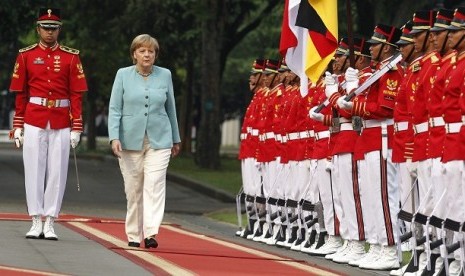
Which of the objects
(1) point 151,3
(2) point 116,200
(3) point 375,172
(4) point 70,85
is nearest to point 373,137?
(3) point 375,172

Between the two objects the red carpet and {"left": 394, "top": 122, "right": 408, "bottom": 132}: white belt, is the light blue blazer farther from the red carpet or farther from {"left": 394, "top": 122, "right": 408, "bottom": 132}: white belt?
{"left": 394, "top": 122, "right": 408, "bottom": 132}: white belt

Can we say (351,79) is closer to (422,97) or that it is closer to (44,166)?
(422,97)

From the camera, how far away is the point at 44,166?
1680 cm

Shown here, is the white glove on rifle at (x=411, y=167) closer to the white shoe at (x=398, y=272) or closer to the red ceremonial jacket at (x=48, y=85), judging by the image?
the white shoe at (x=398, y=272)

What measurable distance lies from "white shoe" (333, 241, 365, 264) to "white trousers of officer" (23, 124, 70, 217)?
288 cm

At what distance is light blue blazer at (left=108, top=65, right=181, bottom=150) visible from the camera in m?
16.1

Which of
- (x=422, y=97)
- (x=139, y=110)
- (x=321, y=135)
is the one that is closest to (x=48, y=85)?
(x=139, y=110)

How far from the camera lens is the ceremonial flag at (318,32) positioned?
56.9 feet

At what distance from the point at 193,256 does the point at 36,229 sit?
220cm

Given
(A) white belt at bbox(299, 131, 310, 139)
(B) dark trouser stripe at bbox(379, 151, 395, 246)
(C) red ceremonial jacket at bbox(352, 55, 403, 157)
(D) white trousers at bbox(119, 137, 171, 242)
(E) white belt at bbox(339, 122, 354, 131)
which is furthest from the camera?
(A) white belt at bbox(299, 131, 310, 139)

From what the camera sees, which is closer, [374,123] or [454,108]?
[454,108]

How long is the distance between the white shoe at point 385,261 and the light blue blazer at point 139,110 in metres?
2.30

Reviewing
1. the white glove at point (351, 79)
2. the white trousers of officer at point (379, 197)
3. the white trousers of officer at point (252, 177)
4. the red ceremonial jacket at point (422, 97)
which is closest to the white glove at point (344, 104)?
the white glove at point (351, 79)

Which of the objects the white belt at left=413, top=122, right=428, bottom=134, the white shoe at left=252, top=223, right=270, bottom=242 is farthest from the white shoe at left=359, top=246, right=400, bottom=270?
the white shoe at left=252, top=223, right=270, bottom=242
